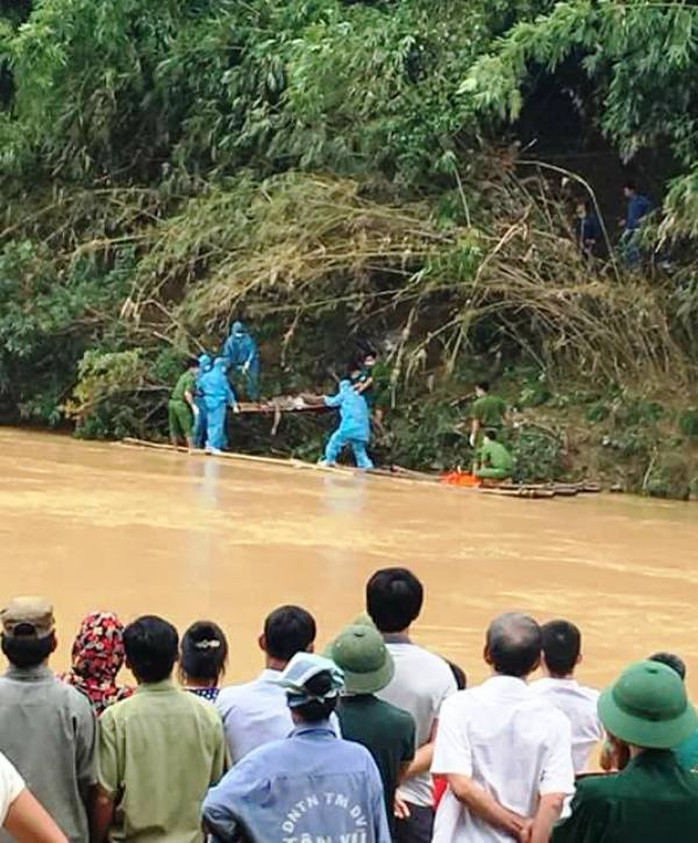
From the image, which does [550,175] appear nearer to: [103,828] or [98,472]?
[98,472]

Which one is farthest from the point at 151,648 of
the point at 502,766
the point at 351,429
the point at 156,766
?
the point at 351,429

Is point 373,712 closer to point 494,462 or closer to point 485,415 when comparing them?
point 494,462

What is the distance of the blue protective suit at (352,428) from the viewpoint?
61.8ft

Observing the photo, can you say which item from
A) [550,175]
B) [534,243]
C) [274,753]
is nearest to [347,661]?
[274,753]

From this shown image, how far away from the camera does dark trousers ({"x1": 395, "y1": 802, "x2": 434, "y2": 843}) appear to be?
14.8 feet

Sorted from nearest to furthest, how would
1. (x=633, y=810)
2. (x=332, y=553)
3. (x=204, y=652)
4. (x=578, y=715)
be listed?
1. (x=633, y=810)
2. (x=204, y=652)
3. (x=578, y=715)
4. (x=332, y=553)

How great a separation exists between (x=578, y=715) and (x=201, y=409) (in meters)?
15.9

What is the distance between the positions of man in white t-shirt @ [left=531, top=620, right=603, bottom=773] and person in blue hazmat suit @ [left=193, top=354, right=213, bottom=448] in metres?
15.7

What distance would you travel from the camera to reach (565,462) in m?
18.5

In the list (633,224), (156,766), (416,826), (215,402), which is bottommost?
(215,402)

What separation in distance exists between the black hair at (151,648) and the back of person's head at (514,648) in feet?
2.74

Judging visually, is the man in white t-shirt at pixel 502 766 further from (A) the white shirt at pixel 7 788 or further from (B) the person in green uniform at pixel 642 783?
(A) the white shirt at pixel 7 788

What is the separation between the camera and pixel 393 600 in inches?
187

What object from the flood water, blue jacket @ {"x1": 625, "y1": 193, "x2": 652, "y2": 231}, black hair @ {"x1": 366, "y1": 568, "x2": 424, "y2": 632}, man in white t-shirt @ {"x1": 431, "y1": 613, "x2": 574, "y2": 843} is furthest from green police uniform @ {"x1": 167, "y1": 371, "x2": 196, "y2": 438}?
man in white t-shirt @ {"x1": 431, "y1": 613, "x2": 574, "y2": 843}
